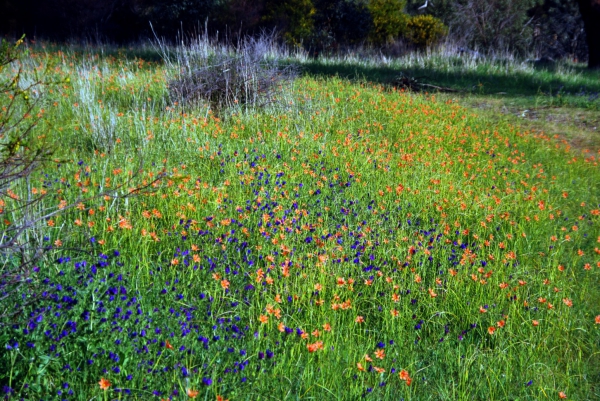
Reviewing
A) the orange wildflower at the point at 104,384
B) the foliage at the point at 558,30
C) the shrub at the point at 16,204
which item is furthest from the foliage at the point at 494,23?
the orange wildflower at the point at 104,384

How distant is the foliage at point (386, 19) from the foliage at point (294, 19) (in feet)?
8.42

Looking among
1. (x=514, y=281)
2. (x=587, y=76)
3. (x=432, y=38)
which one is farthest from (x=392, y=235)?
(x=432, y=38)

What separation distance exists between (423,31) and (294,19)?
211 inches

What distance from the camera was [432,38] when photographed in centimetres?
2175

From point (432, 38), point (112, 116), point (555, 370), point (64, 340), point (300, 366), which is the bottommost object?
point (555, 370)

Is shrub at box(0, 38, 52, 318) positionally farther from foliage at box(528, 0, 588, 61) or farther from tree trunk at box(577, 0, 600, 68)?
foliage at box(528, 0, 588, 61)

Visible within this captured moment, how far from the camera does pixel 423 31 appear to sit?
21.6 meters

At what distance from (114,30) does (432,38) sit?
13.4 meters

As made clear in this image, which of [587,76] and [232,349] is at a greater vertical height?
[587,76]

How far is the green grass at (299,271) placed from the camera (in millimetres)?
2369

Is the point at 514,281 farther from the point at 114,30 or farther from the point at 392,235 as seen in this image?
the point at 114,30

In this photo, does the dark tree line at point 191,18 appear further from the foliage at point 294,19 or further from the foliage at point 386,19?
the foliage at point 386,19

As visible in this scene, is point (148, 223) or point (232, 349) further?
point (148, 223)

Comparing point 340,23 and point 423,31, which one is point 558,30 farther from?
point 340,23
